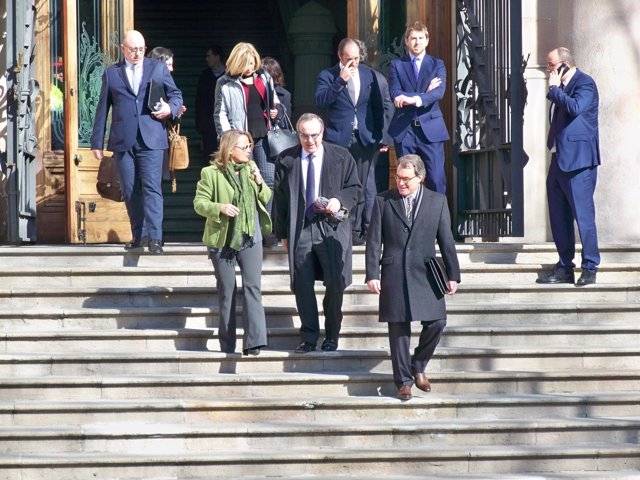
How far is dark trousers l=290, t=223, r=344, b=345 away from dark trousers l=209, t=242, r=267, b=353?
277 mm

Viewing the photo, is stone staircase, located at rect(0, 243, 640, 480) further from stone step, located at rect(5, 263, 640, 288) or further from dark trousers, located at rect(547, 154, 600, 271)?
dark trousers, located at rect(547, 154, 600, 271)

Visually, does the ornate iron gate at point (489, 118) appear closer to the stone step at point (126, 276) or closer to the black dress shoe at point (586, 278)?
the black dress shoe at point (586, 278)

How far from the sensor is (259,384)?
1025 cm

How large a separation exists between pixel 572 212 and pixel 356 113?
181 cm

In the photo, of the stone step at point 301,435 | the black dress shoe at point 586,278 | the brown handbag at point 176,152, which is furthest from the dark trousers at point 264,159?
the stone step at point 301,435

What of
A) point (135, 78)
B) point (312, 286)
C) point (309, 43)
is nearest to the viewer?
point (312, 286)

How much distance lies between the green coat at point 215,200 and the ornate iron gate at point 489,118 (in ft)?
10.0

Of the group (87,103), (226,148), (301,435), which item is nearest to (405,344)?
(301,435)

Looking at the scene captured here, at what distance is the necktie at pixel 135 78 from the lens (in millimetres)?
12156

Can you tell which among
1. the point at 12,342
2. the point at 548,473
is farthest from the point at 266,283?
the point at 548,473

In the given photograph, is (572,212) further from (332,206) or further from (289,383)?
(289,383)

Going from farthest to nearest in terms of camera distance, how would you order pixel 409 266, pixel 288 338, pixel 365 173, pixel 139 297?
1. pixel 365 173
2. pixel 139 297
3. pixel 288 338
4. pixel 409 266

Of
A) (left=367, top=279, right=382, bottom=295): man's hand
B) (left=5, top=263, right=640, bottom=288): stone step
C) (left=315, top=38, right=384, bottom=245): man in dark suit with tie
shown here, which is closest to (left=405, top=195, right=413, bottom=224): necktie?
(left=367, top=279, right=382, bottom=295): man's hand

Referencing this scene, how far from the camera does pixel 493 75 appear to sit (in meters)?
13.7
